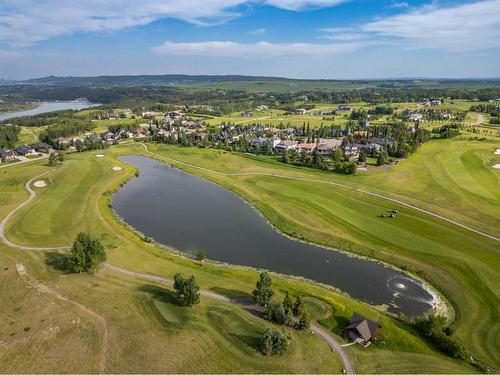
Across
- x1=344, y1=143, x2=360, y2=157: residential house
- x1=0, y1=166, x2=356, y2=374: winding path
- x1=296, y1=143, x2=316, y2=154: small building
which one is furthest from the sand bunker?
x1=344, y1=143, x2=360, y2=157: residential house

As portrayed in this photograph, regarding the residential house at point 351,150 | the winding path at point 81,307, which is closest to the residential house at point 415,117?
the residential house at point 351,150

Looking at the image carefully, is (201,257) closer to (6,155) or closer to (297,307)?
(297,307)

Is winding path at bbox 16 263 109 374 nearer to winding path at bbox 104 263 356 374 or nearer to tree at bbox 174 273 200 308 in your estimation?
winding path at bbox 104 263 356 374

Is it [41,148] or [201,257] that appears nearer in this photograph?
[201,257]

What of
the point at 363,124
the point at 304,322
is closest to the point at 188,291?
the point at 304,322

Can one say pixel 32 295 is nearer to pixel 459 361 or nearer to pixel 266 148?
pixel 459 361

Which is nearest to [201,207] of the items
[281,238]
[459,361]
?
[281,238]
